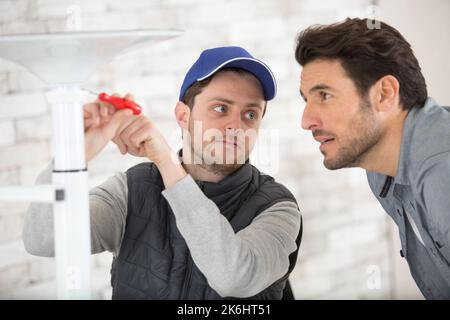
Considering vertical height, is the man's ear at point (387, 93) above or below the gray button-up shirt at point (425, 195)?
above

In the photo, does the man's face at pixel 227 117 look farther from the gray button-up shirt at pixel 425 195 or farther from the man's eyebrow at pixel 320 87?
the gray button-up shirt at pixel 425 195

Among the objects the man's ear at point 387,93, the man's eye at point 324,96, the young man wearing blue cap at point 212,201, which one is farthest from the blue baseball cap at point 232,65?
the man's ear at point 387,93

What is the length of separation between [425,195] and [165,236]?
18.8 inches

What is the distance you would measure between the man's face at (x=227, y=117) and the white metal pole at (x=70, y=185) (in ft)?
1.23

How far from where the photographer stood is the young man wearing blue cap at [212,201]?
1026 mm

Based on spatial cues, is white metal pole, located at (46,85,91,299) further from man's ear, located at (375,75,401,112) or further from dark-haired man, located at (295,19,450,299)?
man's ear, located at (375,75,401,112)

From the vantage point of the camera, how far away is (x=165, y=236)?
1153 millimetres

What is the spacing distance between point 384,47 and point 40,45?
0.71 metres

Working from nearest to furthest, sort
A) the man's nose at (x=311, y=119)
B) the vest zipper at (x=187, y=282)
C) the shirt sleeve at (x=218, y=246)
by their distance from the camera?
the shirt sleeve at (x=218, y=246) < the vest zipper at (x=187, y=282) < the man's nose at (x=311, y=119)

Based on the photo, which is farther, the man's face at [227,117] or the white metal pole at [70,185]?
the man's face at [227,117]

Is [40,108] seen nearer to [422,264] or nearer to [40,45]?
[40,45]

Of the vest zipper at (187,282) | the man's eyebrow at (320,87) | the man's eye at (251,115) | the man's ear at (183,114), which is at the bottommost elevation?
the vest zipper at (187,282)

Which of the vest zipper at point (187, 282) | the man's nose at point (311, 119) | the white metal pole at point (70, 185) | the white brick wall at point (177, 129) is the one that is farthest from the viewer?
the white brick wall at point (177, 129)
